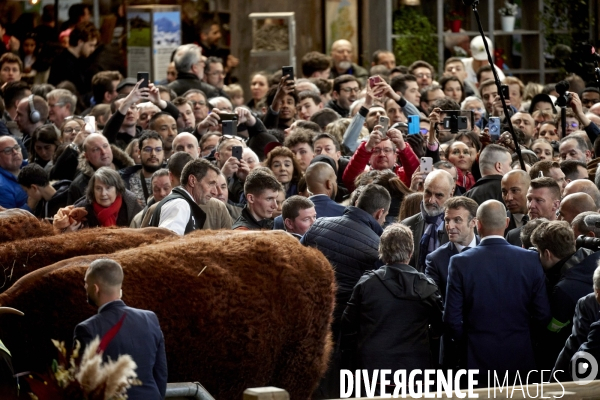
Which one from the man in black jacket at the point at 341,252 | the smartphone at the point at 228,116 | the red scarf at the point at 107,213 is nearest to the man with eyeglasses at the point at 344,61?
the smartphone at the point at 228,116

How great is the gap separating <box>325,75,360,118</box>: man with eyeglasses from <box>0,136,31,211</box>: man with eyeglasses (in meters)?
3.55

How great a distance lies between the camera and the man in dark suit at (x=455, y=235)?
6125 mm

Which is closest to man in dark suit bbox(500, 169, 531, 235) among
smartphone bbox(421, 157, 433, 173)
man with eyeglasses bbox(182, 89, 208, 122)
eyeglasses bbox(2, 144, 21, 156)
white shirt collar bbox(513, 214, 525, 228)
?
white shirt collar bbox(513, 214, 525, 228)

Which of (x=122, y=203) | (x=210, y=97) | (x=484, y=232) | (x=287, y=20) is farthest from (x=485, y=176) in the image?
(x=287, y=20)

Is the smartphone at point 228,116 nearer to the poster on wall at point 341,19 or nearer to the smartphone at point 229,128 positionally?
the smartphone at point 229,128

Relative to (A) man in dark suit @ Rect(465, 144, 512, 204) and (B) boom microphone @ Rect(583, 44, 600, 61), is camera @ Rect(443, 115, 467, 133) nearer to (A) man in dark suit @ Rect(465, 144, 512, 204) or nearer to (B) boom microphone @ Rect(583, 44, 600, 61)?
(B) boom microphone @ Rect(583, 44, 600, 61)

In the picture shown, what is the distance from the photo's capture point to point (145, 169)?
27.0ft

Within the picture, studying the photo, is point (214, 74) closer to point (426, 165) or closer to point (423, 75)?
point (423, 75)

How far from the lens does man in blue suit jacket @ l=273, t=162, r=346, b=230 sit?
697 cm

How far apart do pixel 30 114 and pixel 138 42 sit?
12.5 feet

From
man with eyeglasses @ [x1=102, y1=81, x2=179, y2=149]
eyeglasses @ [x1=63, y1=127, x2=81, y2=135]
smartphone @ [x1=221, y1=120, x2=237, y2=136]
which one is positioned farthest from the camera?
eyeglasses @ [x1=63, y1=127, x2=81, y2=135]

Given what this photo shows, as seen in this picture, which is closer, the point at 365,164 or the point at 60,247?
the point at 60,247

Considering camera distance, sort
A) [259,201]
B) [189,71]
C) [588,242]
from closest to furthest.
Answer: [588,242] < [259,201] < [189,71]

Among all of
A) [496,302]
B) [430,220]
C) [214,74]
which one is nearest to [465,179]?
[430,220]
